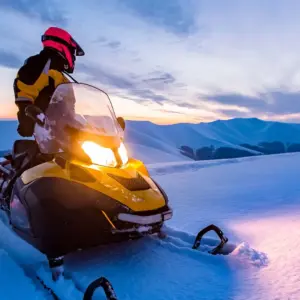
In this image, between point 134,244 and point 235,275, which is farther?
point 134,244

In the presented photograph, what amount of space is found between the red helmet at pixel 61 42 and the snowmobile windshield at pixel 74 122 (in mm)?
389

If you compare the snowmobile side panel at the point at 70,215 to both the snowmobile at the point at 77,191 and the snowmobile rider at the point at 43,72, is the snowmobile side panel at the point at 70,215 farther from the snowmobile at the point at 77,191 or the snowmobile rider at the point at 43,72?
the snowmobile rider at the point at 43,72

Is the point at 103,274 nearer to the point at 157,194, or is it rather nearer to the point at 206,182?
the point at 157,194

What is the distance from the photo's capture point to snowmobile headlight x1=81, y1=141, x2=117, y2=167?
275 centimetres

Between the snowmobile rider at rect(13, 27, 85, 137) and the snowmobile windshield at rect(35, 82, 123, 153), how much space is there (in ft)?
0.87

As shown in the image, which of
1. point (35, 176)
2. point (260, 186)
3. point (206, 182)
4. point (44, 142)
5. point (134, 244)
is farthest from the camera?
point (206, 182)

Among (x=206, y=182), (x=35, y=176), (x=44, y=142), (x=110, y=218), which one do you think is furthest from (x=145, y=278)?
(x=206, y=182)

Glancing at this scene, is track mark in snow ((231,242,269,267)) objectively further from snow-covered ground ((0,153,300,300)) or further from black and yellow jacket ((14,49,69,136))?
black and yellow jacket ((14,49,69,136))

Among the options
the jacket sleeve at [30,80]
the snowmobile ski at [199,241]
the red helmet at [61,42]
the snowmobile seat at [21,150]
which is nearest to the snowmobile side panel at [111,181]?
the snowmobile seat at [21,150]

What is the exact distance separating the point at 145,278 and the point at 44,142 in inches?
57.4

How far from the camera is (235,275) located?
2637 millimetres

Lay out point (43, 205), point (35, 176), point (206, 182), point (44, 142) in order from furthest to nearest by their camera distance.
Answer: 1. point (206, 182)
2. point (44, 142)
3. point (35, 176)
4. point (43, 205)

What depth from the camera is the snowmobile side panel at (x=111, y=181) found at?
2539 millimetres

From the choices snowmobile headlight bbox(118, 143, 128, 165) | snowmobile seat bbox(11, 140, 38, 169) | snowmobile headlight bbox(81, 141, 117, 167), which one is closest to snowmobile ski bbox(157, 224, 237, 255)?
snowmobile headlight bbox(118, 143, 128, 165)
